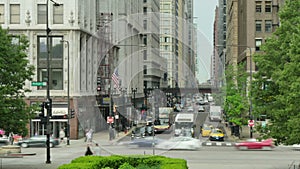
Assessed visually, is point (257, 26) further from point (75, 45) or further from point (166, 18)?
point (166, 18)

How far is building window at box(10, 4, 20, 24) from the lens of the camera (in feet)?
182

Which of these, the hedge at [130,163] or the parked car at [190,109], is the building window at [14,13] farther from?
the hedge at [130,163]

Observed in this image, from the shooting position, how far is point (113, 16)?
6041 centimetres

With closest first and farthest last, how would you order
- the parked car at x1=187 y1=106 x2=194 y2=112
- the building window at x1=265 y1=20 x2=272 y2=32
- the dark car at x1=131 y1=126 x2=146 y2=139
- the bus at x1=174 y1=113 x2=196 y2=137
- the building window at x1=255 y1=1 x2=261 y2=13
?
the bus at x1=174 y1=113 x2=196 y2=137
the dark car at x1=131 y1=126 x2=146 y2=139
the parked car at x1=187 y1=106 x2=194 y2=112
the building window at x1=265 y1=20 x2=272 y2=32
the building window at x1=255 y1=1 x2=261 y2=13

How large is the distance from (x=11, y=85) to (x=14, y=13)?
30.3 metres

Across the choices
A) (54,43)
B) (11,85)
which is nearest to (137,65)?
(11,85)

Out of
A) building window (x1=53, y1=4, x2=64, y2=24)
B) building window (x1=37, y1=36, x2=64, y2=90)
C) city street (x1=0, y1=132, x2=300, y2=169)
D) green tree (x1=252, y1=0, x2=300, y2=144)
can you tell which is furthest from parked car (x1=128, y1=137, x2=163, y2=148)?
building window (x1=53, y1=4, x2=64, y2=24)

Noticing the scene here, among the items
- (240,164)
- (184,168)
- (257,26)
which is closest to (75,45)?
(240,164)

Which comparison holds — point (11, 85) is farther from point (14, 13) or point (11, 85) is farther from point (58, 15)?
point (14, 13)

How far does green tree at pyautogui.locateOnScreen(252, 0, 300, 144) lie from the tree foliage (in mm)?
27463

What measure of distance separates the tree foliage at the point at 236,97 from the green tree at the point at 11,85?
31.3 m

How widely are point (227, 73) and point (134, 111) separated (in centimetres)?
4225

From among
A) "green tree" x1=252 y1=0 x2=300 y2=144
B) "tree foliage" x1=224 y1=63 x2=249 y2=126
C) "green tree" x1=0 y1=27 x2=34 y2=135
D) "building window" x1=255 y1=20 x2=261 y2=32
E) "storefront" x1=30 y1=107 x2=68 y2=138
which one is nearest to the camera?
"green tree" x1=252 y1=0 x2=300 y2=144

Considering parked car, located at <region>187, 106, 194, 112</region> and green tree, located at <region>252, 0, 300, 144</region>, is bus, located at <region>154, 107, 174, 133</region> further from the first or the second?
green tree, located at <region>252, 0, 300, 144</region>
